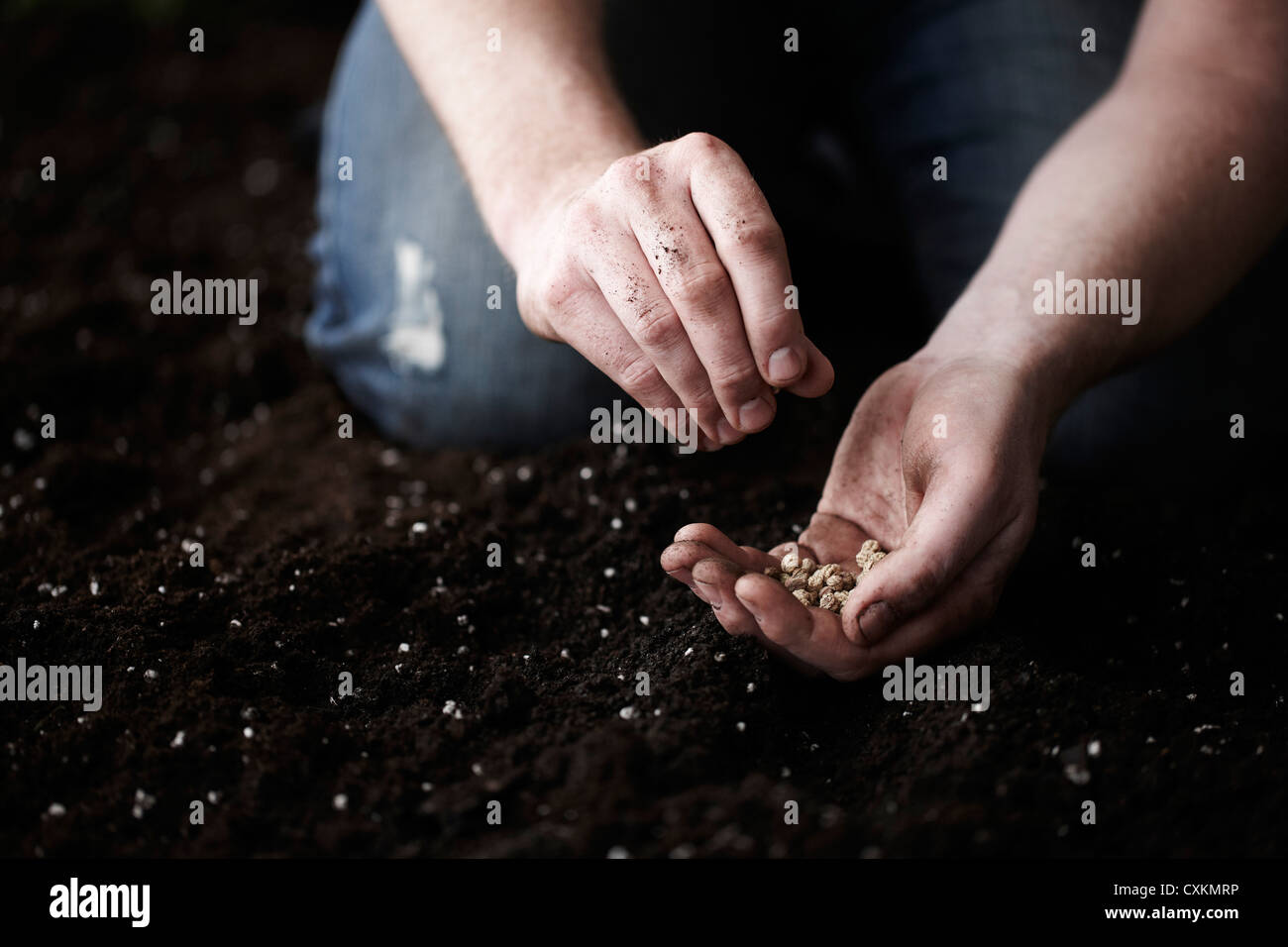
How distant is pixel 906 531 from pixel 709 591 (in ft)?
0.72

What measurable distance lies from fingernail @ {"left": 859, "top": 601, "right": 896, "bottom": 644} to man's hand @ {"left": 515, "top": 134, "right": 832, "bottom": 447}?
0.68 feet

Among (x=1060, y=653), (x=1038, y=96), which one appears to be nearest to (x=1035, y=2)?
(x=1038, y=96)

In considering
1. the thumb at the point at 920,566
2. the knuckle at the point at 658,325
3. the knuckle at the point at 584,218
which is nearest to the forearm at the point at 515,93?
the knuckle at the point at 584,218

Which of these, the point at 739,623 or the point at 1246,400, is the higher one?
the point at 1246,400

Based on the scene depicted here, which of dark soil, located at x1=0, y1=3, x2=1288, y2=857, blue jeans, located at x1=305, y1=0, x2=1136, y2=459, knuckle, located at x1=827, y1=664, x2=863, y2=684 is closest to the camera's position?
dark soil, located at x1=0, y1=3, x2=1288, y2=857

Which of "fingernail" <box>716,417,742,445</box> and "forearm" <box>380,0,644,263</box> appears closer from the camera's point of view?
"fingernail" <box>716,417,742,445</box>

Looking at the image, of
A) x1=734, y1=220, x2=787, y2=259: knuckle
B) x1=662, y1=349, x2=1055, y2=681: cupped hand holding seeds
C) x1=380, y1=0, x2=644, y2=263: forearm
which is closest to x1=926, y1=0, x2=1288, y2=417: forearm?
x1=662, y1=349, x2=1055, y2=681: cupped hand holding seeds

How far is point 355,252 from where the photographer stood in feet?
5.75

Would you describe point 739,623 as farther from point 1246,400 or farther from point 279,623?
point 1246,400

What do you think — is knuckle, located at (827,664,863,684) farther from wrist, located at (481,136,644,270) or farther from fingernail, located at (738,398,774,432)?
wrist, located at (481,136,644,270)

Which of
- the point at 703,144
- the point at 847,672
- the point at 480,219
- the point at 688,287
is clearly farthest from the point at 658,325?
the point at 480,219

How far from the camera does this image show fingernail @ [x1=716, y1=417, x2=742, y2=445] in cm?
98
